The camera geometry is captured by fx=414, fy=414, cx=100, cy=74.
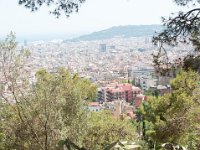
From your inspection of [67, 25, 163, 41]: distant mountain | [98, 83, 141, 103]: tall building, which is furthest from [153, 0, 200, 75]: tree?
[67, 25, 163, 41]: distant mountain

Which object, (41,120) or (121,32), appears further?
(121,32)

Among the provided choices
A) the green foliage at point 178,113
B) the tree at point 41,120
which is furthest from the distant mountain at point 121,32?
the tree at point 41,120

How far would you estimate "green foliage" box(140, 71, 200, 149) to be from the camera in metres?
10.1

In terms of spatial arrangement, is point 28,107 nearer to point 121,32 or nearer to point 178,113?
point 178,113

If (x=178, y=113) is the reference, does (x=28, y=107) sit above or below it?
above

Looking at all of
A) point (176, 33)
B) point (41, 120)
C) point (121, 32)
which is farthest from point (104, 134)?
point (121, 32)

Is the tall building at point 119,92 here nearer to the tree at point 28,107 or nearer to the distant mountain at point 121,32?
the tree at point 28,107

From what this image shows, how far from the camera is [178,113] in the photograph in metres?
11.4

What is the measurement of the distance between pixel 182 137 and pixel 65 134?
4.61 m

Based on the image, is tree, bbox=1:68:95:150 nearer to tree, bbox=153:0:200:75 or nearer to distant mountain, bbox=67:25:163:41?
tree, bbox=153:0:200:75

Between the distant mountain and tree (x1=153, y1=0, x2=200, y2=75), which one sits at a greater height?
tree (x1=153, y1=0, x2=200, y2=75)

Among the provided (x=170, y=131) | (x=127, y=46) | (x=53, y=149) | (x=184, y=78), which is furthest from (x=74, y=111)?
(x=127, y=46)

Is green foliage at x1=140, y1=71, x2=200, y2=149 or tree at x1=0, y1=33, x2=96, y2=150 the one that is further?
green foliage at x1=140, y1=71, x2=200, y2=149

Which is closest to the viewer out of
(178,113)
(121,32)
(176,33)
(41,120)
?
(176,33)
